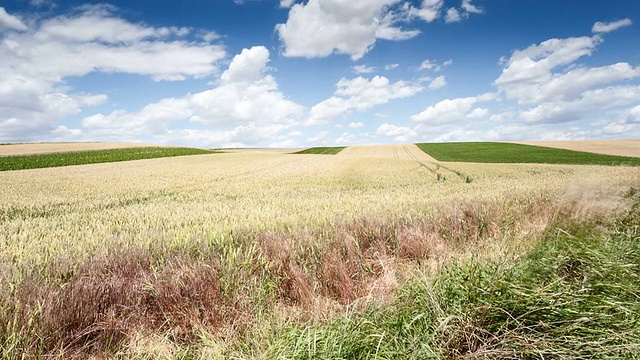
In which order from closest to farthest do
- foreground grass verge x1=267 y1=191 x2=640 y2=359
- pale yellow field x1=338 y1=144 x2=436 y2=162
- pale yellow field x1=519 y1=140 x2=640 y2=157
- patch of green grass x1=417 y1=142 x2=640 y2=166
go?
foreground grass verge x1=267 y1=191 x2=640 y2=359 → patch of green grass x1=417 y1=142 x2=640 y2=166 → pale yellow field x1=338 y1=144 x2=436 y2=162 → pale yellow field x1=519 y1=140 x2=640 y2=157

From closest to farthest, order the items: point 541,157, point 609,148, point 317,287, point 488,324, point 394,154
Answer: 1. point 488,324
2. point 317,287
3. point 541,157
4. point 609,148
5. point 394,154

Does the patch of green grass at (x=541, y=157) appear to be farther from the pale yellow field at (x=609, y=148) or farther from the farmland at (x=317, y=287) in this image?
the farmland at (x=317, y=287)

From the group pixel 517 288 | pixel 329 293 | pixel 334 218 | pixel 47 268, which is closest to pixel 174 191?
pixel 334 218

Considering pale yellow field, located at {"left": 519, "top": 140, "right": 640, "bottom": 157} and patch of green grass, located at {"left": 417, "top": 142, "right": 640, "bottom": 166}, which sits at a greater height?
pale yellow field, located at {"left": 519, "top": 140, "right": 640, "bottom": 157}

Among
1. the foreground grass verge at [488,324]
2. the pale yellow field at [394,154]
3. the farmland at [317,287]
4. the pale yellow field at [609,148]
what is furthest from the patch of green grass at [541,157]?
the foreground grass verge at [488,324]

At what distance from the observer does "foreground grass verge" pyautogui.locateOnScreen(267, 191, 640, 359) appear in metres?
2.28

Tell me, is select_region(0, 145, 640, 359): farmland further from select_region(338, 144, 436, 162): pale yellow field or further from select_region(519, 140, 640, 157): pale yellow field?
select_region(519, 140, 640, 157): pale yellow field

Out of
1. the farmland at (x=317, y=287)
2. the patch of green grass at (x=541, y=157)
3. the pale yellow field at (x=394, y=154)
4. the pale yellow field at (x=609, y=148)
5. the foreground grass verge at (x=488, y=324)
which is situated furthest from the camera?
the pale yellow field at (x=609, y=148)

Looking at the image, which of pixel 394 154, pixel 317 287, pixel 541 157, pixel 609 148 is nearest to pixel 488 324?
pixel 317 287

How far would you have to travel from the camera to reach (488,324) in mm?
2625

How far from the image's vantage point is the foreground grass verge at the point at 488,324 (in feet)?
7.47

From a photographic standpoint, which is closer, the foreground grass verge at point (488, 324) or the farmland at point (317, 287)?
the foreground grass verge at point (488, 324)

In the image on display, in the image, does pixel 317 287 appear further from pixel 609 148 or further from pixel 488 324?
pixel 609 148

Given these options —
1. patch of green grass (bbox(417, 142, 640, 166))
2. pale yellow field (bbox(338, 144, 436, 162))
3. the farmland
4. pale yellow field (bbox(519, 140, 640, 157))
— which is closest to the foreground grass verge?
the farmland
